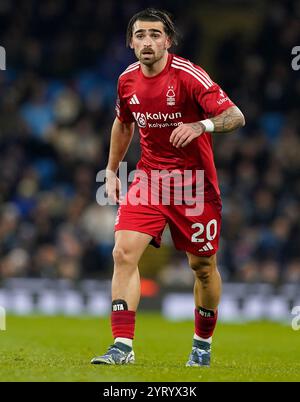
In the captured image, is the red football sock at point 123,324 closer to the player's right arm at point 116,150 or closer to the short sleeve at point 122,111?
the player's right arm at point 116,150

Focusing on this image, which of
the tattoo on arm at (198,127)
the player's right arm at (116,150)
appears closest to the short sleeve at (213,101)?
the tattoo on arm at (198,127)

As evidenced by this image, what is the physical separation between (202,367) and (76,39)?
13.9 metres

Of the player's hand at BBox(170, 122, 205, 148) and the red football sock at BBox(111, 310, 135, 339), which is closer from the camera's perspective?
the player's hand at BBox(170, 122, 205, 148)

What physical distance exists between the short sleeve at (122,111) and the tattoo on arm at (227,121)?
900 mm

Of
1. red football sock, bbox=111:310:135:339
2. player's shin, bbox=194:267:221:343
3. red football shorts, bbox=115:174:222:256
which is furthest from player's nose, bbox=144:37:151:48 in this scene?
red football sock, bbox=111:310:135:339

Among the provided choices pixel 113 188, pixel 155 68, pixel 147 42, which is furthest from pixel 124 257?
pixel 147 42

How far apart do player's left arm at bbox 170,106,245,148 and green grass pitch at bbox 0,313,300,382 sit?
1558mm

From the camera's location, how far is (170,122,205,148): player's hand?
24.5ft

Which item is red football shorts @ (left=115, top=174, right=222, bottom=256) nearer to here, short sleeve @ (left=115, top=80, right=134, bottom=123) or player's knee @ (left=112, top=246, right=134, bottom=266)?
player's knee @ (left=112, top=246, right=134, bottom=266)

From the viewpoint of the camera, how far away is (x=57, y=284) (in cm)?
1664

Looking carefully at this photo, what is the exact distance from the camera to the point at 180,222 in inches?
322

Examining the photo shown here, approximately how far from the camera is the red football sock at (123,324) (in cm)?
772
